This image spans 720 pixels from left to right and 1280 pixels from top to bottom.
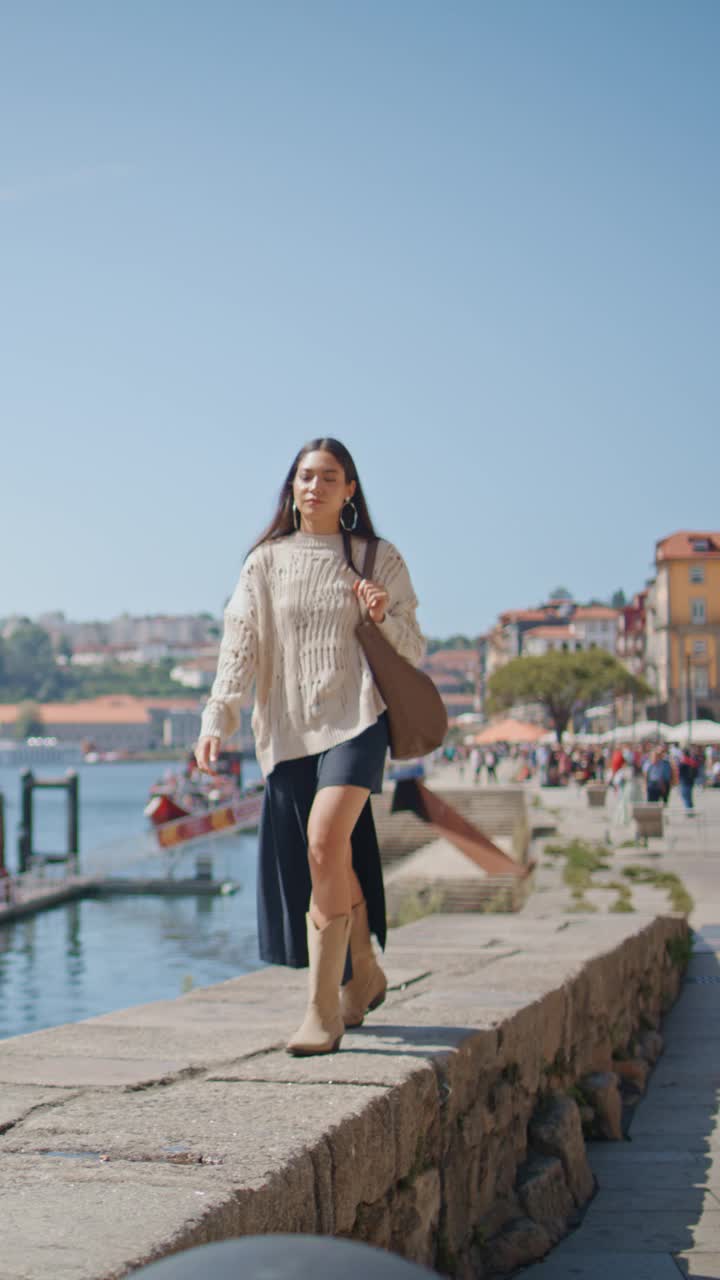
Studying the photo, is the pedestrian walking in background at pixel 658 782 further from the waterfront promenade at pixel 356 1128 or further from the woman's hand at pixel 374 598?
the woman's hand at pixel 374 598

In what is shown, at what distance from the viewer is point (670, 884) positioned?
13.2m

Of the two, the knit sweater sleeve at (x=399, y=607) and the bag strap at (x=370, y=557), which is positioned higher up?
the bag strap at (x=370, y=557)

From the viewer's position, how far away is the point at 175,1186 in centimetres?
228

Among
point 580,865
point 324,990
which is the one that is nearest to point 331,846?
point 324,990

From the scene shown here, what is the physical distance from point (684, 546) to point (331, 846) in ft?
316

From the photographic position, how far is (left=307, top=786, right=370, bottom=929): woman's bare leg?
12.4 ft

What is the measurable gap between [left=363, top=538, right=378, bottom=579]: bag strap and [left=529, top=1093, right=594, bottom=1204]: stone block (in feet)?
5.19

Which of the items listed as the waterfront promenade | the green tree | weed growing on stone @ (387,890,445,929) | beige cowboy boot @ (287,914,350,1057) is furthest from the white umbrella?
beige cowboy boot @ (287,914,350,1057)

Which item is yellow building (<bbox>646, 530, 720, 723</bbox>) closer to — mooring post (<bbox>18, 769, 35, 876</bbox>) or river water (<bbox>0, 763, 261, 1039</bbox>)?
river water (<bbox>0, 763, 261, 1039</bbox>)

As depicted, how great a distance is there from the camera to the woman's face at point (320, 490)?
410cm

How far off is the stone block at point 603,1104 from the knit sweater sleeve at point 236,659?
6.47ft

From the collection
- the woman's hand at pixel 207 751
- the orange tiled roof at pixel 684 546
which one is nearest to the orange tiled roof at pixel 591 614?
the orange tiled roof at pixel 684 546

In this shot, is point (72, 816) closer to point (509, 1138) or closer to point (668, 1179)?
point (668, 1179)

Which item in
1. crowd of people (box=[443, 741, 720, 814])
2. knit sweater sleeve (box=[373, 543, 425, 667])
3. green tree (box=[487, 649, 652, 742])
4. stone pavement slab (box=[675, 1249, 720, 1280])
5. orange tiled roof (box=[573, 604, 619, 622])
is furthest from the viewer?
orange tiled roof (box=[573, 604, 619, 622])
